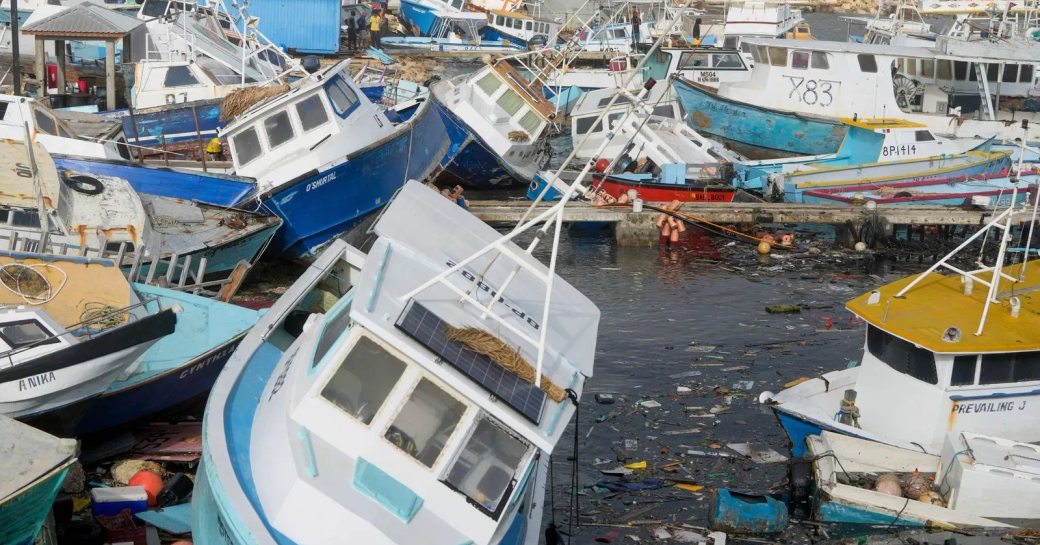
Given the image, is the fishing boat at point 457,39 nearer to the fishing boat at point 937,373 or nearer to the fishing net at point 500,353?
the fishing boat at point 937,373

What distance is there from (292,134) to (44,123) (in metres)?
4.30

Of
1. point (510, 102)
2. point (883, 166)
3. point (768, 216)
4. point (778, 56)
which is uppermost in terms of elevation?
point (778, 56)

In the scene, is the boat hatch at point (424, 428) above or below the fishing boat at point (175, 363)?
above

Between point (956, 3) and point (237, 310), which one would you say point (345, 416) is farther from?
point (956, 3)

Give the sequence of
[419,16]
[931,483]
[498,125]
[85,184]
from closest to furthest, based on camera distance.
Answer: [931,483], [85,184], [498,125], [419,16]

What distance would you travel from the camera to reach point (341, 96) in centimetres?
2144

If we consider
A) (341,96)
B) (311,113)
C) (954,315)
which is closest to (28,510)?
(954,315)

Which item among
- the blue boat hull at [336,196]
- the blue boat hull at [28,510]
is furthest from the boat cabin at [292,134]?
the blue boat hull at [28,510]

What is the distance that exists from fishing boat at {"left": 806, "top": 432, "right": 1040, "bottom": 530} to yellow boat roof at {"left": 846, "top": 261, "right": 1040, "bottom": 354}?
3.37ft

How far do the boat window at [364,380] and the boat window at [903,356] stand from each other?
711 cm

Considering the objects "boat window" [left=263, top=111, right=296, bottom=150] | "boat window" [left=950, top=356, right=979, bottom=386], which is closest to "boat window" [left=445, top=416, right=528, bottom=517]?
"boat window" [left=950, top=356, right=979, bottom=386]

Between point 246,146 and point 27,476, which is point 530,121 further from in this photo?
point 27,476

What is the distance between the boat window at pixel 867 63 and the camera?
102ft

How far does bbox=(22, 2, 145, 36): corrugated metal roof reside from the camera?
93.2 feet
